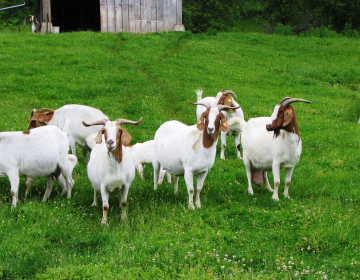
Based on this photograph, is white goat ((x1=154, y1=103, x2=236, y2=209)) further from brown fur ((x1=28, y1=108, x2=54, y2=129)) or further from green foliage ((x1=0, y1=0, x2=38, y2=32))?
green foliage ((x1=0, y1=0, x2=38, y2=32))

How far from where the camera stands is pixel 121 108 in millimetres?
17766

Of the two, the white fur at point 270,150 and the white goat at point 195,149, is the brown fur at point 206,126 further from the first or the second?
the white fur at point 270,150

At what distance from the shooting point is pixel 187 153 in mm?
9250

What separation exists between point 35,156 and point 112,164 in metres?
1.95

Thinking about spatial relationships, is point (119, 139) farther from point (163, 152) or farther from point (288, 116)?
point (288, 116)

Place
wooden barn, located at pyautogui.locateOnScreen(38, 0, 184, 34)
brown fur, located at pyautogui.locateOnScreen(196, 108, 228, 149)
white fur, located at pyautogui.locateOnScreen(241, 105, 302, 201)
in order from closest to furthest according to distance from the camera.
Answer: brown fur, located at pyautogui.locateOnScreen(196, 108, 228, 149) < white fur, located at pyautogui.locateOnScreen(241, 105, 302, 201) < wooden barn, located at pyautogui.locateOnScreen(38, 0, 184, 34)

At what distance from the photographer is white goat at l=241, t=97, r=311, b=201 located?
949cm

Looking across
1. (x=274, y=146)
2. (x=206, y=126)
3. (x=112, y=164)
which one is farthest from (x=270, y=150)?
(x=112, y=164)

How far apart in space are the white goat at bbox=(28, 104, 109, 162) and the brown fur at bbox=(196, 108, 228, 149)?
12.3 ft

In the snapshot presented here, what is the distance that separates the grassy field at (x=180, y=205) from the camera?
22.3ft

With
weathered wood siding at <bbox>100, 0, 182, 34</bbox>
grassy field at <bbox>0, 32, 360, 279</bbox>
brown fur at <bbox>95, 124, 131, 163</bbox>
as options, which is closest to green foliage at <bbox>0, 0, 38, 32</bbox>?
weathered wood siding at <bbox>100, 0, 182, 34</bbox>

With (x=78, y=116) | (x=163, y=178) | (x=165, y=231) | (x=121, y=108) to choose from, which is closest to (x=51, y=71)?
(x=121, y=108)

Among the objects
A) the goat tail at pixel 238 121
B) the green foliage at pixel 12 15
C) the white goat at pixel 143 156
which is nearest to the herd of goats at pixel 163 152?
the white goat at pixel 143 156

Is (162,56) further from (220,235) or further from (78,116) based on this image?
(220,235)
